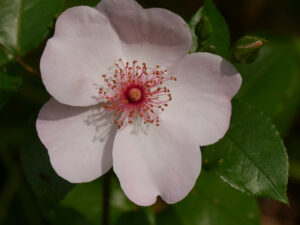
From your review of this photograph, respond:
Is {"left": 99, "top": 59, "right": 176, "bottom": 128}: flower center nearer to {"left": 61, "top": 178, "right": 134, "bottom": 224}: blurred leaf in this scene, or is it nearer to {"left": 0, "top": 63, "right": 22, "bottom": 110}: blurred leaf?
{"left": 0, "top": 63, "right": 22, "bottom": 110}: blurred leaf

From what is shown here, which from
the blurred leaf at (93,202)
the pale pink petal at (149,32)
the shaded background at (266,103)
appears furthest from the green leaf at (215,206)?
the pale pink petal at (149,32)

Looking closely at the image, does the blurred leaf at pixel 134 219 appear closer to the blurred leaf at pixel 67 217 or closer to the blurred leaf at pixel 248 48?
the blurred leaf at pixel 67 217

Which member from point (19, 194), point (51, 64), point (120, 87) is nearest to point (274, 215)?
point (19, 194)

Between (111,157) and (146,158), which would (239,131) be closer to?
(146,158)

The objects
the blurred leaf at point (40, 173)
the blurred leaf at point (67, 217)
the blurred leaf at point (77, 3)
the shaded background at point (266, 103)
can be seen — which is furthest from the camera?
the shaded background at point (266, 103)

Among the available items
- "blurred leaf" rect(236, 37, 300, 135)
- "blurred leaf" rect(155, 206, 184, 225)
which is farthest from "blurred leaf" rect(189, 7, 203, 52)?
"blurred leaf" rect(155, 206, 184, 225)

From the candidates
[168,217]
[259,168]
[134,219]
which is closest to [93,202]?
[134,219]
